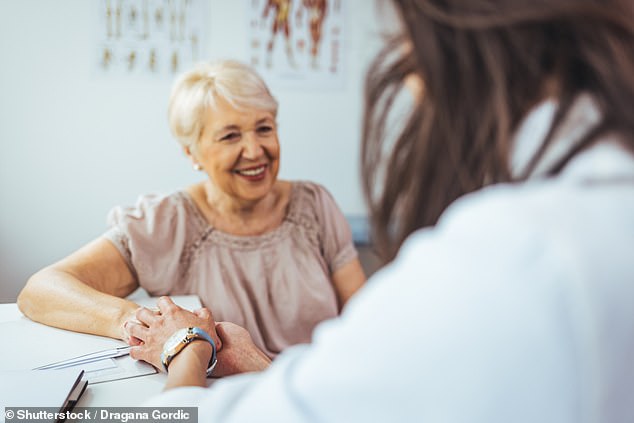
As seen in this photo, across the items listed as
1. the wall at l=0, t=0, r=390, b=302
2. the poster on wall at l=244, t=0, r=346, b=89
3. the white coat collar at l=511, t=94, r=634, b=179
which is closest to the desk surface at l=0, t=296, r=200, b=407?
the white coat collar at l=511, t=94, r=634, b=179

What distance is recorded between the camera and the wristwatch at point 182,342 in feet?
3.75

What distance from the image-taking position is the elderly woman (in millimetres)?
1854

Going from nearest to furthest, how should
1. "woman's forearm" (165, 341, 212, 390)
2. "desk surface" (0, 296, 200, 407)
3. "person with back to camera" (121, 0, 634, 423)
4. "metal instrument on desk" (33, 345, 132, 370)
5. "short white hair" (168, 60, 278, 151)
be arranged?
"person with back to camera" (121, 0, 634, 423)
"woman's forearm" (165, 341, 212, 390)
"desk surface" (0, 296, 200, 407)
"metal instrument on desk" (33, 345, 132, 370)
"short white hair" (168, 60, 278, 151)

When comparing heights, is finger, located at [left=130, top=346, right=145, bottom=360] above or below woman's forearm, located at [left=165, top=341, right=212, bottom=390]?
below

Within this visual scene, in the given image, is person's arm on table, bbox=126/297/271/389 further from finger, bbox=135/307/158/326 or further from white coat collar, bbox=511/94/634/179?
white coat collar, bbox=511/94/634/179

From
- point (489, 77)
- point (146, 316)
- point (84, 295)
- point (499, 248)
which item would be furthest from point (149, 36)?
point (499, 248)

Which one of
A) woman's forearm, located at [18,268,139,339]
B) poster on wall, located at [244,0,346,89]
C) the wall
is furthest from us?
poster on wall, located at [244,0,346,89]

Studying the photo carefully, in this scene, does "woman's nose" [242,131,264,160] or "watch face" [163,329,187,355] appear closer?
"watch face" [163,329,187,355]

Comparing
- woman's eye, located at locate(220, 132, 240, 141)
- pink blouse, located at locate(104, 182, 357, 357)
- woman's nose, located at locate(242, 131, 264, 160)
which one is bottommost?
pink blouse, located at locate(104, 182, 357, 357)

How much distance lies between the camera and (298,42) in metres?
3.59

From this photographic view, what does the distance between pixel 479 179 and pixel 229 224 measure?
4.71 feet

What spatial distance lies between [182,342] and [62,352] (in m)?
0.35

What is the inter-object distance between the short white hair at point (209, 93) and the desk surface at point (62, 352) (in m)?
0.59

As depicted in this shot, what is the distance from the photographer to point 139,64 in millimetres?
3355
